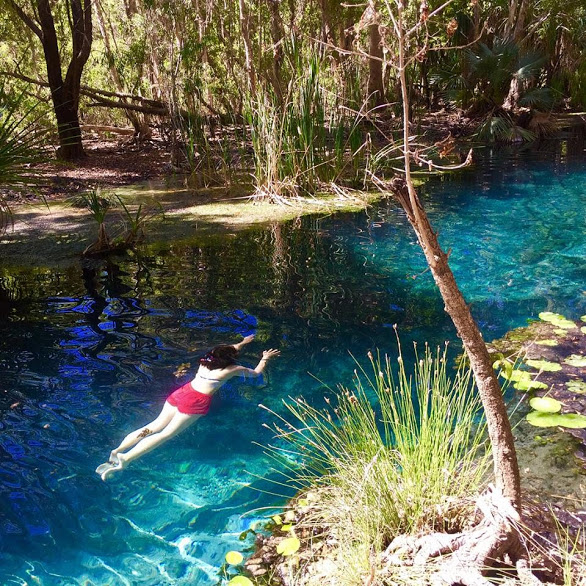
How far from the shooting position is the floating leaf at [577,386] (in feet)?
11.4

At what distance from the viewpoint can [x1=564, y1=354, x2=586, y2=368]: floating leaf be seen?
379 cm

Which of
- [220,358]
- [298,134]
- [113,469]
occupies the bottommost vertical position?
[113,469]

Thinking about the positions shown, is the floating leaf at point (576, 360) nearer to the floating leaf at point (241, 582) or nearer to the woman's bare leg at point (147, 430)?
the woman's bare leg at point (147, 430)

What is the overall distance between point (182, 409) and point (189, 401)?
6cm

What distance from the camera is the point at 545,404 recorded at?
3182 mm

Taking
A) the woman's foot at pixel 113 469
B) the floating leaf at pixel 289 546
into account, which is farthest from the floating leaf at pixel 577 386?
the woman's foot at pixel 113 469

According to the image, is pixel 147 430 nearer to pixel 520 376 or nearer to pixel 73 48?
pixel 520 376

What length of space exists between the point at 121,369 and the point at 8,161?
2.40 m

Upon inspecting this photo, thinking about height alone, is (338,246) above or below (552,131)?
below

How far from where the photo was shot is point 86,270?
596cm

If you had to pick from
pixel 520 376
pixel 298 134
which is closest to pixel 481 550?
pixel 520 376

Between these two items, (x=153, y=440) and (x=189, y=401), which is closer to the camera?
(x=153, y=440)

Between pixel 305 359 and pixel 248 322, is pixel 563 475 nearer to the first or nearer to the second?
pixel 305 359

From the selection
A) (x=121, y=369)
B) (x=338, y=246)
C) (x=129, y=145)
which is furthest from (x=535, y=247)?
(x=129, y=145)
